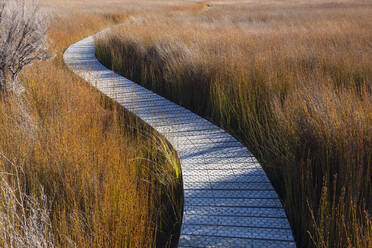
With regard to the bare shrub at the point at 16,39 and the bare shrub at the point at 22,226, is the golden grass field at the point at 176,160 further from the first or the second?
the bare shrub at the point at 16,39

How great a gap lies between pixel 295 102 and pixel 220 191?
1.12 m

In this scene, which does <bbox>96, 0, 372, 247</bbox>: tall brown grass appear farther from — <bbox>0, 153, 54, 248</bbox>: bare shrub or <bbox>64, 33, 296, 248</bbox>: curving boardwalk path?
<bbox>0, 153, 54, 248</bbox>: bare shrub

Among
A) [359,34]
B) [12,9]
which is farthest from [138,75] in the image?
[359,34]

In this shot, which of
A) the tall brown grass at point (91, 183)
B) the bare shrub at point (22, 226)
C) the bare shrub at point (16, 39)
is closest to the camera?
the bare shrub at point (22, 226)

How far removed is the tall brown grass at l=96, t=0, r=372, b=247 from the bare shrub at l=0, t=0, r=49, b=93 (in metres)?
1.91

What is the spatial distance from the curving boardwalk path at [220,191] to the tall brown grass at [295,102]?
0.56 ft

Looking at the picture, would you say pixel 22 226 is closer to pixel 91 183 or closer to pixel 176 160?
pixel 91 183

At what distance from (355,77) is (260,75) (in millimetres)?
1252

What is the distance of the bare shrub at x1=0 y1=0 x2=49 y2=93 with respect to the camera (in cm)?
439

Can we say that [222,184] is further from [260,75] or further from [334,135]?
[260,75]

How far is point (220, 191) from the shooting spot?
276 centimetres

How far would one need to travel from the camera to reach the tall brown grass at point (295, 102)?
227 centimetres

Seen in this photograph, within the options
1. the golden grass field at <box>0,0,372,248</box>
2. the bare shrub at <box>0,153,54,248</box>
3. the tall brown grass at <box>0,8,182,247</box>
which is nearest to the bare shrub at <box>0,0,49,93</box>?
the golden grass field at <box>0,0,372,248</box>

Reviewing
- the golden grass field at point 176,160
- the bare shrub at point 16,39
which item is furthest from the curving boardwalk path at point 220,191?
the bare shrub at point 16,39
